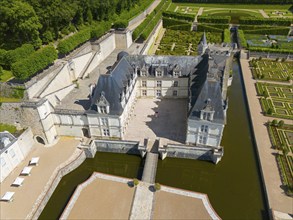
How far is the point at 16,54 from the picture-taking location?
140ft

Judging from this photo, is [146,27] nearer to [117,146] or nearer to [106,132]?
[106,132]

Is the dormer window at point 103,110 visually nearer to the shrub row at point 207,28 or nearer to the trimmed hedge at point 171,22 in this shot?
the shrub row at point 207,28

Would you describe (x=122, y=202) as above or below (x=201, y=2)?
below

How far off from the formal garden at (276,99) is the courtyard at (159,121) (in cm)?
1620

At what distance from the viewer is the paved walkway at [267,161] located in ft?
94.2

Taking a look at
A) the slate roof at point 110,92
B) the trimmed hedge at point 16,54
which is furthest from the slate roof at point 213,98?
the trimmed hedge at point 16,54

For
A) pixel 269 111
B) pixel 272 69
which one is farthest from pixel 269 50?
pixel 269 111

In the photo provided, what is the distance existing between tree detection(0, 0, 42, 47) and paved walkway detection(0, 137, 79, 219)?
24.0m

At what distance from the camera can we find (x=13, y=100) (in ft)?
125

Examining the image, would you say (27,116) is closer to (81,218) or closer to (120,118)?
(120,118)

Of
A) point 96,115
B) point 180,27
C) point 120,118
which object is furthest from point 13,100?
point 180,27

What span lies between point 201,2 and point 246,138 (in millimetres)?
106198

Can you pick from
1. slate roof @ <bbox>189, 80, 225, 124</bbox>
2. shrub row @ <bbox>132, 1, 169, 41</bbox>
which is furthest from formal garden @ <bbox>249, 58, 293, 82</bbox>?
shrub row @ <bbox>132, 1, 169, 41</bbox>

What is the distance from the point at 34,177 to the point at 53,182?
3.36 meters
